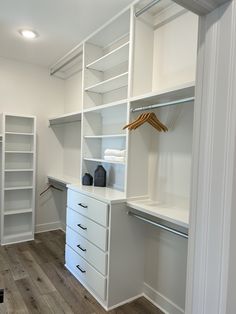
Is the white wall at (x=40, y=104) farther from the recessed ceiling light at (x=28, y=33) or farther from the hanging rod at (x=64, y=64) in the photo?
A: the recessed ceiling light at (x=28, y=33)

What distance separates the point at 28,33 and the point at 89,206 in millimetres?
1955

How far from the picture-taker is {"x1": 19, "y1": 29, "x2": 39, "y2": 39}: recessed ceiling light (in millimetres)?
2574

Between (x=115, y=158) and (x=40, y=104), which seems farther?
(x=40, y=104)

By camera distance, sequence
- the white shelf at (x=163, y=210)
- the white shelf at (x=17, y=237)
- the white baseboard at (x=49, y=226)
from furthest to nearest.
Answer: the white baseboard at (x=49, y=226)
the white shelf at (x=17, y=237)
the white shelf at (x=163, y=210)

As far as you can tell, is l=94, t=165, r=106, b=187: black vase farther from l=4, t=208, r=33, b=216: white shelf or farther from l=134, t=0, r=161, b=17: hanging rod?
l=134, t=0, r=161, b=17: hanging rod

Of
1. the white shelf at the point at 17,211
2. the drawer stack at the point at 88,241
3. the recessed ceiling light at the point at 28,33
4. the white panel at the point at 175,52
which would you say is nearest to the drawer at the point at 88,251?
the drawer stack at the point at 88,241

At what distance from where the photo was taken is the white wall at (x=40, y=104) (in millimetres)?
3488

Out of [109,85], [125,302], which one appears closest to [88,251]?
[125,302]

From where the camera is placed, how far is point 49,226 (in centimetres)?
390

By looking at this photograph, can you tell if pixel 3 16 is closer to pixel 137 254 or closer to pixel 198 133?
pixel 198 133

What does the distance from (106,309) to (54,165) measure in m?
2.39

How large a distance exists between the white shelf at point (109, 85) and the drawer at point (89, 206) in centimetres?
117

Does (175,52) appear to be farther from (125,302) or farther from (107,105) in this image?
(125,302)

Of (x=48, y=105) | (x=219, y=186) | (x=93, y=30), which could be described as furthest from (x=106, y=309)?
(x=48, y=105)
